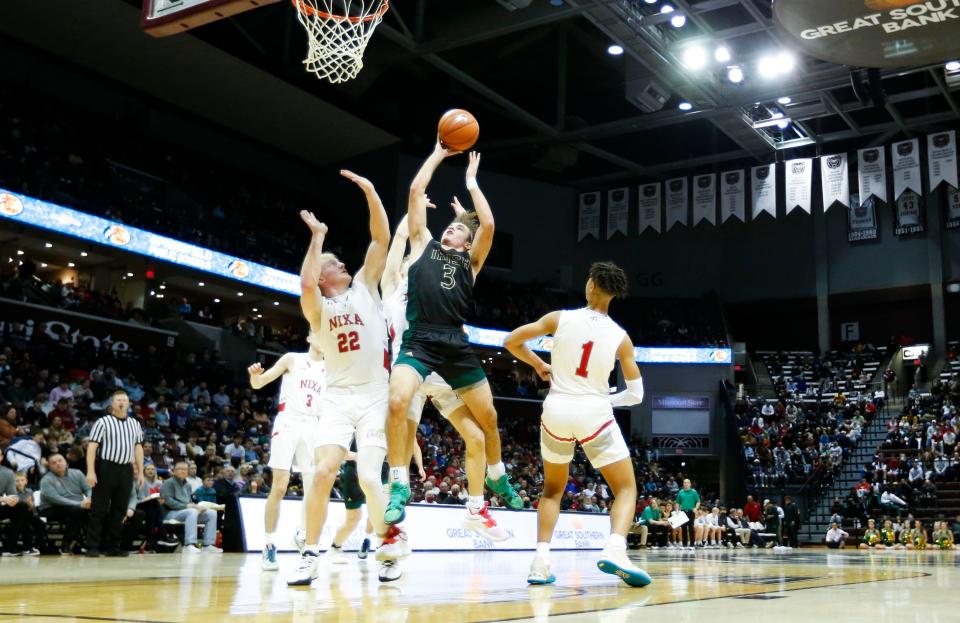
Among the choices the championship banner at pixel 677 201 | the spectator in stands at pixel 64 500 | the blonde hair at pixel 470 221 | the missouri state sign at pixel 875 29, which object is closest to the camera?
the blonde hair at pixel 470 221

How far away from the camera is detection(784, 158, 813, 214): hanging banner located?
98.5 ft

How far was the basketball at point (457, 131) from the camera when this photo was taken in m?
5.87

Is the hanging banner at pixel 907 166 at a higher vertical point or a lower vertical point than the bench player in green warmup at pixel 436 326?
higher

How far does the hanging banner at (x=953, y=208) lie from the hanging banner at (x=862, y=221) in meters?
2.55

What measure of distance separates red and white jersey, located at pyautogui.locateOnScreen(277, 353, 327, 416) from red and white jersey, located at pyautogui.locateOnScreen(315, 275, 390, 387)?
255 cm

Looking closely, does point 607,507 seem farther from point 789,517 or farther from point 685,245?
point 685,245

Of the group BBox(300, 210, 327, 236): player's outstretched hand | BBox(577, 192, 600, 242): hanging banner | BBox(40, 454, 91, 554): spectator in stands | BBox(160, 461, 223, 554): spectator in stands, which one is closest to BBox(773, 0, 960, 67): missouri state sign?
BBox(300, 210, 327, 236): player's outstretched hand

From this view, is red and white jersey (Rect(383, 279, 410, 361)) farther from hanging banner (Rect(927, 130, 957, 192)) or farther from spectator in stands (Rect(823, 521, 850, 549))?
hanging banner (Rect(927, 130, 957, 192))

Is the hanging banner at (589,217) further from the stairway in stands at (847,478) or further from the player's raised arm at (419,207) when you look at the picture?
the player's raised arm at (419,207)

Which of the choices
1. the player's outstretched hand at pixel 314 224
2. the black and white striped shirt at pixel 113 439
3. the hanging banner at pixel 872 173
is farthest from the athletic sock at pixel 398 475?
the hanging banner at pixel 872 173

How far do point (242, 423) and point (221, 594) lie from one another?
16589 millimetres

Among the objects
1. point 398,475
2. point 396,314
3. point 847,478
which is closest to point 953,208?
point 847,478

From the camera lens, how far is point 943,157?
94.3 ft

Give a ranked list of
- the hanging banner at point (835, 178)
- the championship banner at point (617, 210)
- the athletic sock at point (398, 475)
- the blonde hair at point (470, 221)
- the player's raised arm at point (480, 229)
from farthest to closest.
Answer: the championship banner at point (617, 210)
the hanging banner at point (835, 178)
the blonde hair at point (470, 221)
the player's raised arm at point (480, 229)
the athletic sock at point (398, 475)
